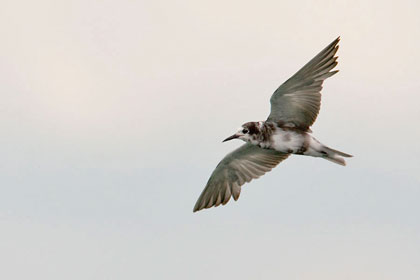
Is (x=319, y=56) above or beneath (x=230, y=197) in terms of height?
above

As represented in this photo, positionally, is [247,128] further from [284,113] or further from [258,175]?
[258,175]

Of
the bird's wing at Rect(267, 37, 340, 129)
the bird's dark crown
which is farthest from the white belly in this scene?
the bird's dark crown

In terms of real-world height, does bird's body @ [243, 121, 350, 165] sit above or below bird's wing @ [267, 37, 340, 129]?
below

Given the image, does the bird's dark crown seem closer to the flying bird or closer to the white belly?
the flying bird

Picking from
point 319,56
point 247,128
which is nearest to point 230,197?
point 247,128

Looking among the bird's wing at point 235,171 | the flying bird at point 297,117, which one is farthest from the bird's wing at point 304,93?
the bird's wing at point 235,171

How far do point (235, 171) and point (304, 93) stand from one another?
4.43m

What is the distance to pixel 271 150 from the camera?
2886cm

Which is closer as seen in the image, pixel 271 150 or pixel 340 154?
pixel 340 154

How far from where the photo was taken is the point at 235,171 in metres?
29.9

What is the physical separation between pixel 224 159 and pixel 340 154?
4382mm

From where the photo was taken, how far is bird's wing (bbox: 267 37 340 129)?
26641 millimetres

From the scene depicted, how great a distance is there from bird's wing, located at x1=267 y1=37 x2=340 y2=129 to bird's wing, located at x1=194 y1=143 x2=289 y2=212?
2186 mm

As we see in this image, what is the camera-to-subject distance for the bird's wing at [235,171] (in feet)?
96.0
